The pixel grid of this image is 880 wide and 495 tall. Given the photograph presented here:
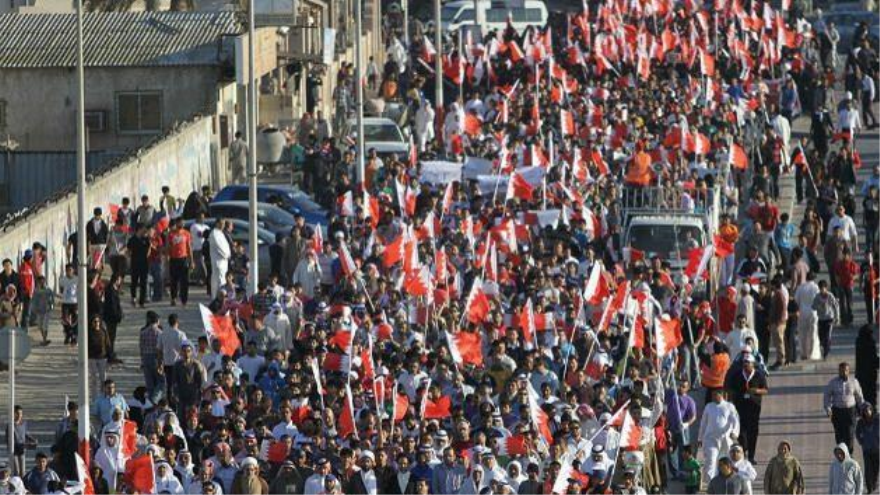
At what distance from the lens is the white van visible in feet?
263

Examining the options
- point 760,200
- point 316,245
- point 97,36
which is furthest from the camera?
point 97,36

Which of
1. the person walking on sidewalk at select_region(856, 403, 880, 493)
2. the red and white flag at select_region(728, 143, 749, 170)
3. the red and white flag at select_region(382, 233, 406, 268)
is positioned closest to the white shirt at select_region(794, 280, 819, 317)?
the red and white flag at select_region(382, 233, 406, 268)

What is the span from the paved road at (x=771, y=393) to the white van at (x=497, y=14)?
37.2 m

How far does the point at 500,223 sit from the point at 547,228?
189 centimetres

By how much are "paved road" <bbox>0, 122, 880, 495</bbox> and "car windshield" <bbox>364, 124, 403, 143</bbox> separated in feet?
44.7

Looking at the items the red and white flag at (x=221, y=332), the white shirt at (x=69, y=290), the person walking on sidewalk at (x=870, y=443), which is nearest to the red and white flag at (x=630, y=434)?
the person walking on sidewalk at (x=870, y=443)

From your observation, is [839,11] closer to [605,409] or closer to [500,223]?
[500,223]

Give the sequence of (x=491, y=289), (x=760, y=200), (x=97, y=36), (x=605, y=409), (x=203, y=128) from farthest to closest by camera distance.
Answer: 1. (x=97, y=36)
2. (x=203, y=128)
3. (x=760, y=200)
4. (x=491, y=289)
5. (x=605, y=409)

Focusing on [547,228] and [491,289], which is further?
[547,228]

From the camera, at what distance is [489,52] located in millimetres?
65500

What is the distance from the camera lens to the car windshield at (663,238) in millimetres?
42531

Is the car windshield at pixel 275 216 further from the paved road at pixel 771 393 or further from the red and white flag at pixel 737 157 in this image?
the red and white flag at pixel 737 157

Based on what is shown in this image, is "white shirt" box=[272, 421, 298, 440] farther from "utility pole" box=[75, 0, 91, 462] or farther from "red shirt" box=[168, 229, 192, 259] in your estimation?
"red shirt" box=[168, 229, 192, 259]

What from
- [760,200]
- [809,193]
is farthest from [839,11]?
[760,200]
